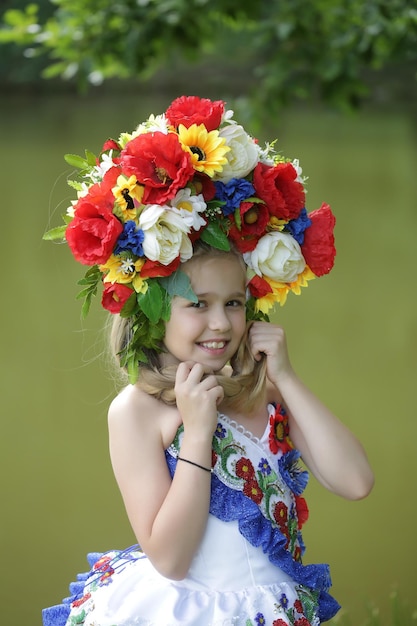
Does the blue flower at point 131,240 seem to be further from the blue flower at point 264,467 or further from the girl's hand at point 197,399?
the blue flower at point 264,467

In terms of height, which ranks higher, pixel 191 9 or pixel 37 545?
pixel 191 9

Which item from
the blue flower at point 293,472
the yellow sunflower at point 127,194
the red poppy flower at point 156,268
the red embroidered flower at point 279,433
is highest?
the yellow sunflower at point 127,194

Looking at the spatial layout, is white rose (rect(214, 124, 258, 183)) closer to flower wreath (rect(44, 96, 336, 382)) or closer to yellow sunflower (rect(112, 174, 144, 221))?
flower wreath (rect(44, 96, 336, 382))

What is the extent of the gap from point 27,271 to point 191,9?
2531mm

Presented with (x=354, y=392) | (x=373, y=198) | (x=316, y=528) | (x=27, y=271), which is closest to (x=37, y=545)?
(x=316, y=528)

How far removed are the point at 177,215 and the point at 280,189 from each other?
23 centimetres

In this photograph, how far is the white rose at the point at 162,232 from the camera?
1646 mm

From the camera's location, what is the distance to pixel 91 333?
16.8 feet

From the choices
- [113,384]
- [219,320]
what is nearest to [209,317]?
[219,320]

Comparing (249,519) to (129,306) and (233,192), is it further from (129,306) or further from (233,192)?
(233,192)

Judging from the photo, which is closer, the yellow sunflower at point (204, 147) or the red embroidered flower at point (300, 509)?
the yellow sunflower at point (204, 147)

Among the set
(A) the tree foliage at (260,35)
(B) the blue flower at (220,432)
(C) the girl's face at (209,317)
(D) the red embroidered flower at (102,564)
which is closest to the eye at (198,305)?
(C) the girl's face at (209,317)

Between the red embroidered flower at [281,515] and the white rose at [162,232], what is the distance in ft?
1.51

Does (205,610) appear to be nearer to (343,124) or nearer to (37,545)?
(37,545)
